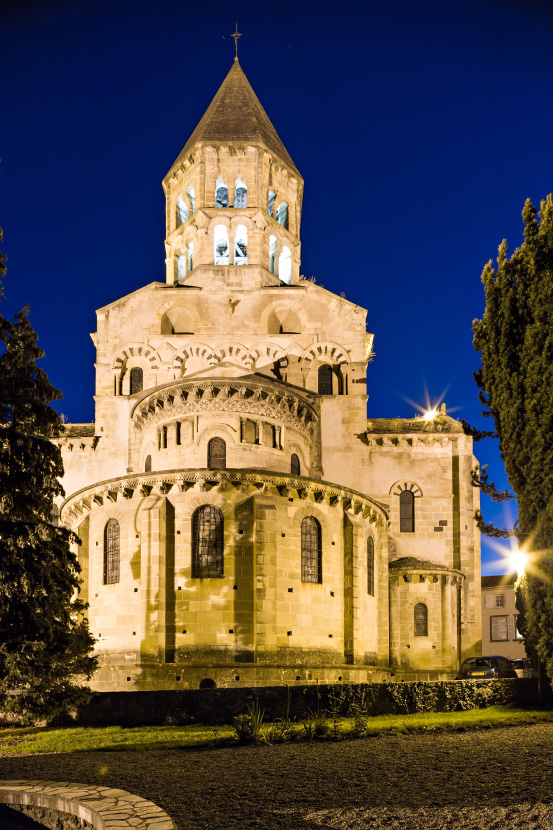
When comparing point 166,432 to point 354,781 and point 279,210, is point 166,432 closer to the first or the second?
point 279,210

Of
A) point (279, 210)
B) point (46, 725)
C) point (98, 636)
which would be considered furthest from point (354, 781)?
point (279, 210)

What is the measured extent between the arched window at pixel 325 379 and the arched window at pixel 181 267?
9433 millimetres

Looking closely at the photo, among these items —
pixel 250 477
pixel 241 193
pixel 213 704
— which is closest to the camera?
pixel 213 704

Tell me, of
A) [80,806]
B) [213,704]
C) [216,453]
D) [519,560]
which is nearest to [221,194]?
[216,453]

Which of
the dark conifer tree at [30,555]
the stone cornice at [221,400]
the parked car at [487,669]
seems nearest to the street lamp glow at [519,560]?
the parked car at [487,669]

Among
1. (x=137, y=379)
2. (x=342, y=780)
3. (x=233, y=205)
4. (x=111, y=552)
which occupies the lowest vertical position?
(x=342, y=780)

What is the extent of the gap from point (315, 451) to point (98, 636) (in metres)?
14.7

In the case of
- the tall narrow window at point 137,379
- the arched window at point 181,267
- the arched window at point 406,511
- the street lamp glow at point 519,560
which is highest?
the arched window at point 181,267

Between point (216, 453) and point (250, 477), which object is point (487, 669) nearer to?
point (250, 477)

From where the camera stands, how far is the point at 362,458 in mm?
39406

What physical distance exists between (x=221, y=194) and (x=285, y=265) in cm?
492

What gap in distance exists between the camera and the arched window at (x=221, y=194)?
43031 millimetres

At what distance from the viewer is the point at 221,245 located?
141 ft

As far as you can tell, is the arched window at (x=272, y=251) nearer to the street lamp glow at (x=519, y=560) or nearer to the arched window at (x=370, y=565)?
the arched window at (x=370, y=565)
